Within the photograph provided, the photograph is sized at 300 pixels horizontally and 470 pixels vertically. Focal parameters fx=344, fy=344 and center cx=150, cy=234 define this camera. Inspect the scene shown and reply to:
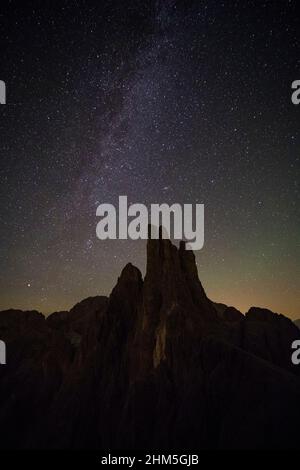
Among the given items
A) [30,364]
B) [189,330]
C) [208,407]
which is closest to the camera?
[208,407]

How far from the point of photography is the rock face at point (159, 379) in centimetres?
3953

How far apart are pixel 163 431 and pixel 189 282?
26800 millimetres

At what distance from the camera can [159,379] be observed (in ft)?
167

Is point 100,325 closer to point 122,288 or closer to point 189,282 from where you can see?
point 122,288

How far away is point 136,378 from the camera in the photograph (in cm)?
5544

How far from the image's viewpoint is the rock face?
39.5m

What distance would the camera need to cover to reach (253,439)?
35875mm

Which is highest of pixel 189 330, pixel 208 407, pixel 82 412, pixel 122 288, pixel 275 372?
pixel 122 288

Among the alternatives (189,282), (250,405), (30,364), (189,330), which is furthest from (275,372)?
(30,364)

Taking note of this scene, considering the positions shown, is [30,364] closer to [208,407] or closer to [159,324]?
[159,324]

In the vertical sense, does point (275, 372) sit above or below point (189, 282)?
below
